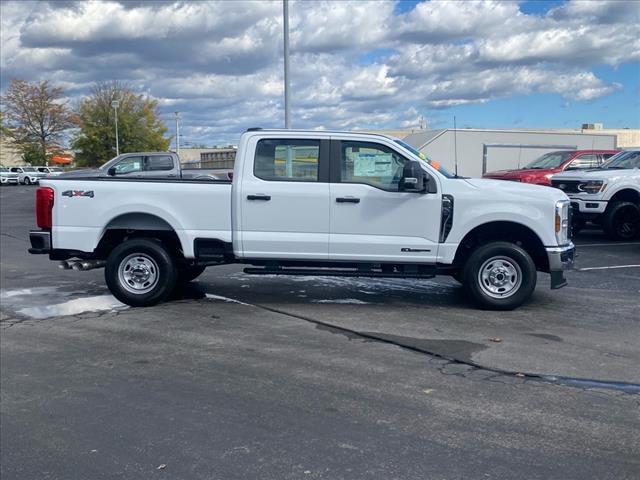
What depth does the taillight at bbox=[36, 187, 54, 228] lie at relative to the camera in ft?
27.1

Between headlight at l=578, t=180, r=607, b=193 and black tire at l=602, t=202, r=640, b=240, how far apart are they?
48cm

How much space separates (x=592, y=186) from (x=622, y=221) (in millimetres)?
1091

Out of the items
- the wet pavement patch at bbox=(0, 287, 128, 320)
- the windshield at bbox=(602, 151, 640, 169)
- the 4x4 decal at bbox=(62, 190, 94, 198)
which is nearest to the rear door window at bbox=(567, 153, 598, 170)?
the windshield at bbox=(602, 151, 640, 169)

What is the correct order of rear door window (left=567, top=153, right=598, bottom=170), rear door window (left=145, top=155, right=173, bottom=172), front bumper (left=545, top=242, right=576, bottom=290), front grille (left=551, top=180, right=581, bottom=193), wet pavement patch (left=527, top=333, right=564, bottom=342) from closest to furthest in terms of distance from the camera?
wet pavement patch (left=527, top=333, right=564, bottom=342), front bumper (left=545, top=242, right=576, bottom=290), front grille (left=551, top=180, right=581, bottom=193), rear door window (left=567, top=153, right=598, bottom=170), rear door window (left=145, top=155, right=173, bottom=172)

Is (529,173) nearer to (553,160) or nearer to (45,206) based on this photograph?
(553,160)

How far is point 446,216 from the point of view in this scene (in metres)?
7.97

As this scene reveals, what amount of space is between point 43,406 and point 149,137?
185 ft

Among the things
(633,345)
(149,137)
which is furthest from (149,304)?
(149,137)

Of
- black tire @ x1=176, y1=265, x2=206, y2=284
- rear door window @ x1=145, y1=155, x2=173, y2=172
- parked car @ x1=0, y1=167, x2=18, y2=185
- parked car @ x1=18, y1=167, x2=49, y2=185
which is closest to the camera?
black tire @ x1=176, y1=265, x2=206, y2=284

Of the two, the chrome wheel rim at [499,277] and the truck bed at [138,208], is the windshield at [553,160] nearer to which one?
the chrome wheel rim at [499,277]

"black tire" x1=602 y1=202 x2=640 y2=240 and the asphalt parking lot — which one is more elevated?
"black tire" x1=602 y1=202 x2=640 y2=240

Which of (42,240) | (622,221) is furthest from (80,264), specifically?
(622,221)

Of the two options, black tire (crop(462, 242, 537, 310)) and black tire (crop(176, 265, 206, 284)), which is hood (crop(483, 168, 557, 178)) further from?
black tire (crop(176, 265, 206, 284))

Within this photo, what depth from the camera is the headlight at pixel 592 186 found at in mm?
13617
